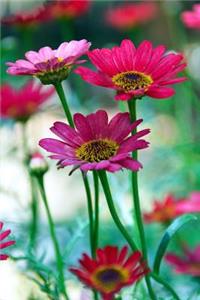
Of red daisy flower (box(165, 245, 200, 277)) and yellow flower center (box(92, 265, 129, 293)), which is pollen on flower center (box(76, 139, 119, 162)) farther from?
red daisy flower (box(165, 245, 200, 277))

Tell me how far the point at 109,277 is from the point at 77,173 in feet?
4.22

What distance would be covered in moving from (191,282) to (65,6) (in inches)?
29.7

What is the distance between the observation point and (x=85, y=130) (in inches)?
25.4

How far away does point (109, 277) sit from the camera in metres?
0.61

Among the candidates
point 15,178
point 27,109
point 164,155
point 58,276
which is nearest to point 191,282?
point 58,276

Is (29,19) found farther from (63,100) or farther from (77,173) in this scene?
(63,100)

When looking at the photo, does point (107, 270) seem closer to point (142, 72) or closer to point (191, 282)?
point (142, 72)

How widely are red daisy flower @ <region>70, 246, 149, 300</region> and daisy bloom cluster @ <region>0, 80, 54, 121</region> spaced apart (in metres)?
0.55

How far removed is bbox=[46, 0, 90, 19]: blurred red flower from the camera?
4.91 ft

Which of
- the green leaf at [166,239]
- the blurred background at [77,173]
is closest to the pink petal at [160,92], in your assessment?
the green leaf at [166,239]

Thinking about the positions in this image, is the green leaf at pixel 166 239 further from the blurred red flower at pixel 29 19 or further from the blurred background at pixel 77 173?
the blurred red flower at pixel 29 19

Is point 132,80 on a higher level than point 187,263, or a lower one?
higher

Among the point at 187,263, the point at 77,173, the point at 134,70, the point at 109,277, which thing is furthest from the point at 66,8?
the point at 109,277

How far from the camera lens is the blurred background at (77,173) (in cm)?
100
